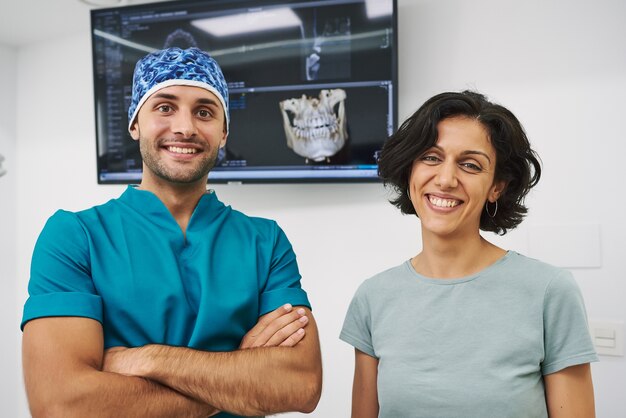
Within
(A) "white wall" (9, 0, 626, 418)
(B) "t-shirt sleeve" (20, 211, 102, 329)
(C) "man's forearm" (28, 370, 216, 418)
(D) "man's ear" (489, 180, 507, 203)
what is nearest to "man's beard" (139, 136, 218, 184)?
(B) "t-shirt sleeve" (20, 211, 102, 329)

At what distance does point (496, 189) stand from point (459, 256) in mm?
193

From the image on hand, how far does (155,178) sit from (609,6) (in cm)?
169

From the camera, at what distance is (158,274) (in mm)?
1385

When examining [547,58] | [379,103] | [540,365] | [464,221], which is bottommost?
[540,365]

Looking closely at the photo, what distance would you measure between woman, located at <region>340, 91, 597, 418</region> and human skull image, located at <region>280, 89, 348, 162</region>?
76 cm

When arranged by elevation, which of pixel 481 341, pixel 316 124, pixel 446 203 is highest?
pixel 316 124

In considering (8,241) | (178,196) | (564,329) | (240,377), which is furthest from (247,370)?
(8,241)

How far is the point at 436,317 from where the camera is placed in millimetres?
1409

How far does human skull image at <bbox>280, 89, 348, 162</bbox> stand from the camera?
2.28m

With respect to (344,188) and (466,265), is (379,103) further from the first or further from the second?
(466,265)

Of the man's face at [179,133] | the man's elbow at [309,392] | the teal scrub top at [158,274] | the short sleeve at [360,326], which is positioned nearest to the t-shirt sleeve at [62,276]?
the teal scrub top at [158,274]

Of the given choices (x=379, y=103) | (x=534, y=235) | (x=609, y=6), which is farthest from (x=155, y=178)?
(x=609, y=6)

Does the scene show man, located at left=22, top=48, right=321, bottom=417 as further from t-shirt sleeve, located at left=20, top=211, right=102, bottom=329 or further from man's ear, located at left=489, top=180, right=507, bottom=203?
man's ear, located at left=489, top=180, right=507, bottom=203

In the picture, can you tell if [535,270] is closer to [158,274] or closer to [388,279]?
[388,279]
